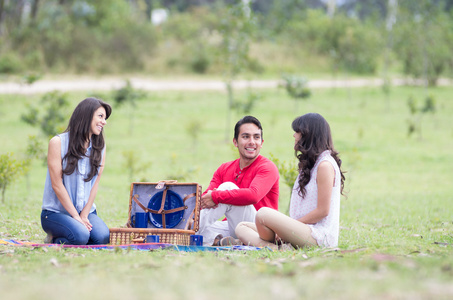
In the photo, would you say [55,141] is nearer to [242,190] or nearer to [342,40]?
[242,190]

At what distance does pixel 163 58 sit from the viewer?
35.3 metres

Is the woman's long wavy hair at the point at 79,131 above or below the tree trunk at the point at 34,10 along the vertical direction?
below

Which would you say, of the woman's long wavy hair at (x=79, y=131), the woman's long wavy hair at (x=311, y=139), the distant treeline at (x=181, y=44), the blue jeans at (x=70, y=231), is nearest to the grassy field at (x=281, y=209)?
the blue jeans at (x=70, y=231)

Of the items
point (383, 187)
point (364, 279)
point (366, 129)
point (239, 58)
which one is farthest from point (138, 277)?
point (366, 129)

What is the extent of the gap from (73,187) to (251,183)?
191cm

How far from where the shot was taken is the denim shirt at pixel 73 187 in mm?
6188

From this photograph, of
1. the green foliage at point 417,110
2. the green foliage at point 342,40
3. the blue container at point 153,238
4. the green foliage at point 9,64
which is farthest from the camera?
the green foliage at point 342,40

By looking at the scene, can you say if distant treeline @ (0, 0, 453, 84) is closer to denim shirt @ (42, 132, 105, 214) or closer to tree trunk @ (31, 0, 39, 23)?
tree trunk @ (31, 0, 39, 23)

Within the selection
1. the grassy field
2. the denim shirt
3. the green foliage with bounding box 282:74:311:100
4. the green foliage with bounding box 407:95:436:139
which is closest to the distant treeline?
the grassy field

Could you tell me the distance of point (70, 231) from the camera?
5.99 m

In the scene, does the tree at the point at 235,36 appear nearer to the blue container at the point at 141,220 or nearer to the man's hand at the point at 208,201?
the blue container at the point at 141,220

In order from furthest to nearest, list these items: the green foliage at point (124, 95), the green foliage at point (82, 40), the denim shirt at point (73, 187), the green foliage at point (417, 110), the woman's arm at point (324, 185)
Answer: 1. the green foliage at point (82, 40)
2. the green foliage at point (124, 95)
3. the green foliage at point (417, 110)
4. the denim shirt at point (73, 187)
5. the woman's arm at point (324, 185)

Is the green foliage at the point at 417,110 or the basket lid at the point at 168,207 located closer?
the basket lid at the point at 168,207

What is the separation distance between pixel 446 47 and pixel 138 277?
109 ft
